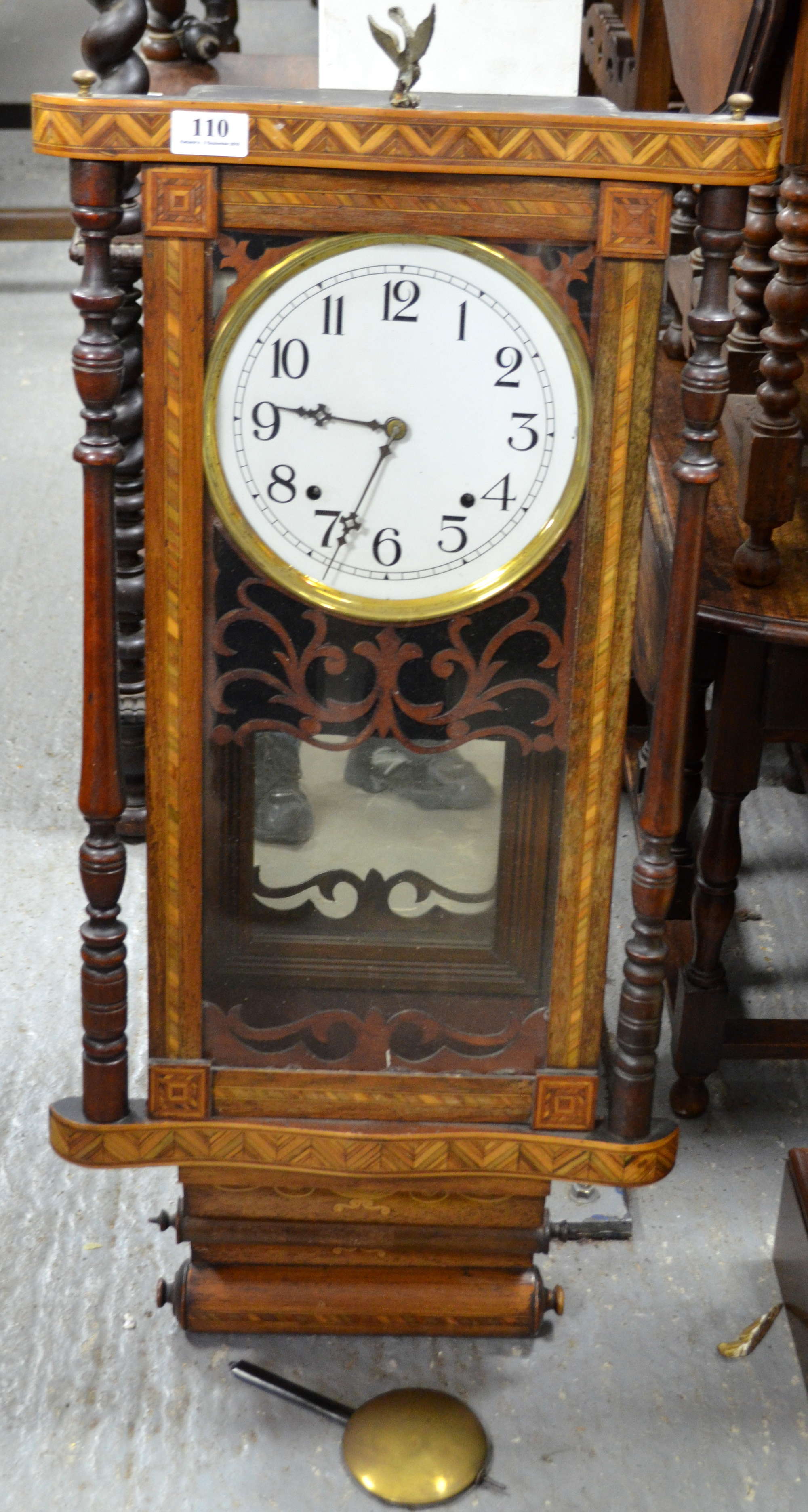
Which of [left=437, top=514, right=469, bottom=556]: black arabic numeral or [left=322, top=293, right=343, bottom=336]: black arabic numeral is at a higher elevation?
[left=322, top=293, right=343, bottom=336]: black arabic numeral

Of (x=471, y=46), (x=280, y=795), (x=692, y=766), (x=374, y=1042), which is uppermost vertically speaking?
(x=471, y=46)

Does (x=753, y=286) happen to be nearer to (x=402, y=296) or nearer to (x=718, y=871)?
(x=718, y=871)

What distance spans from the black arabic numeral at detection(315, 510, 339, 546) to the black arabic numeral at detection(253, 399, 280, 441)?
0.24 ft

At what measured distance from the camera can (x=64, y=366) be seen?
4699 mm

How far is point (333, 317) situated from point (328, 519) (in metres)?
0.17

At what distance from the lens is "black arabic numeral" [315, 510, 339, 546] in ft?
4.44

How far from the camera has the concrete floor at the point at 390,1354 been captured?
5.32ft

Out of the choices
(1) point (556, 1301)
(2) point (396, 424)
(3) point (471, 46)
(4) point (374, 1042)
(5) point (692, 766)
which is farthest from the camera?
(5) point (692, 766)

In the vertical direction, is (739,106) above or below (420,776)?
above

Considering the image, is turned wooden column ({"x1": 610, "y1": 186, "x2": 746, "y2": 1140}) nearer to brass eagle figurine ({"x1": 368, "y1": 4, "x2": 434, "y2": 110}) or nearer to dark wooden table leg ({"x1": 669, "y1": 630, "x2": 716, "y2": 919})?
brass eagle figurine ({"x1": 368, "y1": 4, "x2": 434, "y2": 110})

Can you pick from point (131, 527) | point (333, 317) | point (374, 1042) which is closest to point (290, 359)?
point (333, 317)

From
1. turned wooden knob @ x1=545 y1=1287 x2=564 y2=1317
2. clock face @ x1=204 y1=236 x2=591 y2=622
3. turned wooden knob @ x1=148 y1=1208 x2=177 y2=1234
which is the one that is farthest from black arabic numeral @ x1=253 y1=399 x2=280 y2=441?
turned wooden knob @ x1=545 y1=1287 x2=564 y2=1317

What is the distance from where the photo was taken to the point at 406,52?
1240mm

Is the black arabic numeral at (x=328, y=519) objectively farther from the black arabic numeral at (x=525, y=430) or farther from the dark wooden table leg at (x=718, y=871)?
the dark wooden table leg at (x=718, y=871)
